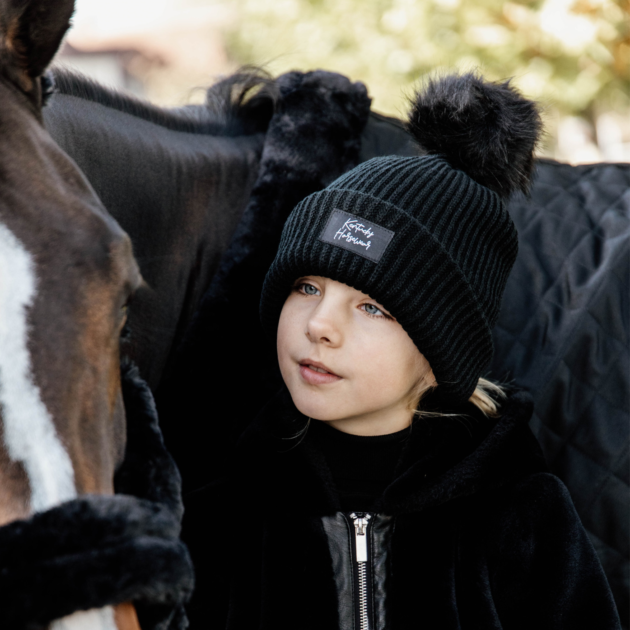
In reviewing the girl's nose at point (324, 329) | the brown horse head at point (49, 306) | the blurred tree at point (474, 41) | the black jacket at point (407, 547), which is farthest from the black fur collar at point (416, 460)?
the blurred tree at point (474, 41)

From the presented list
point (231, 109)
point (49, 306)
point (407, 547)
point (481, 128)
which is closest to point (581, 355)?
point (481, 128)

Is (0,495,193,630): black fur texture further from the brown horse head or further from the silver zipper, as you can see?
the silver zipper

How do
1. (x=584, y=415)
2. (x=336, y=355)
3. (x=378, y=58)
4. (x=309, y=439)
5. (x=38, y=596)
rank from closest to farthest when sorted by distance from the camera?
(x=38, y=596) < (x=336, y=355) < (x=309, y=439) < (x=584, y=415) < (x=378, y=58)

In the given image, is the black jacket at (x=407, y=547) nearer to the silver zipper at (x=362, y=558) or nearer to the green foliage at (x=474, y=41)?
the silver zipper at (x=362, y=558)

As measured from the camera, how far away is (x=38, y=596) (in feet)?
2.02

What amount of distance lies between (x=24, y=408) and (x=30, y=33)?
0.49 metres

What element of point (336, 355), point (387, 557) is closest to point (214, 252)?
point (336, 355)

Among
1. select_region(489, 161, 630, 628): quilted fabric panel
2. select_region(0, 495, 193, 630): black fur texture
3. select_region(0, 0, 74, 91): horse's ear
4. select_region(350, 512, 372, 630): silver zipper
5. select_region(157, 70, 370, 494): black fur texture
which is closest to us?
select_region(0, 495, 193, 630): black fur texture

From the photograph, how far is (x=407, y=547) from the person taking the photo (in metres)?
1.21

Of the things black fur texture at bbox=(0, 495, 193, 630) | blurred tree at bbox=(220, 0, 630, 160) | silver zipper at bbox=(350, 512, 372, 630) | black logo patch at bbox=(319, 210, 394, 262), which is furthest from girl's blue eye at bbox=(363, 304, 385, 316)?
blurred tree at bbox=(220, 0, 630, 160)

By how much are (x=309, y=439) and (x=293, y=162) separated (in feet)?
2.08

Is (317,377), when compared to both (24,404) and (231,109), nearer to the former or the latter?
(24,404)

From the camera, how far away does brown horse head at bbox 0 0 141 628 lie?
0.69 m

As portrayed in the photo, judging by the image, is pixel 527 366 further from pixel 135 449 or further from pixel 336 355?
pixel 135 449
